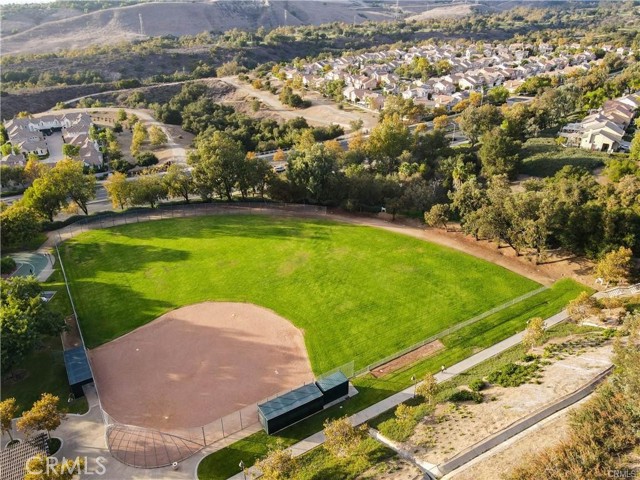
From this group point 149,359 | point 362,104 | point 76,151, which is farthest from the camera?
point 362,104

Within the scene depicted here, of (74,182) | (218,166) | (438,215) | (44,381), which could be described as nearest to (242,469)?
(44,381)

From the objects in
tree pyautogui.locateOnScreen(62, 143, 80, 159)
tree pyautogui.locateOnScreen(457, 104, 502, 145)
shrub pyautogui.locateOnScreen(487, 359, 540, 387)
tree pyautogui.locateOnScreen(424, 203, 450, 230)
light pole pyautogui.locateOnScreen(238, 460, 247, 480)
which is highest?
tree pyautogui.locateOnScreen(457, 104, 502, 145)

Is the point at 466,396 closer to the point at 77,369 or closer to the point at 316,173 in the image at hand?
the point at 77,369

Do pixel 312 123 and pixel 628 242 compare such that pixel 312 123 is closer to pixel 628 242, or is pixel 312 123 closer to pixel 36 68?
pixel 628 242

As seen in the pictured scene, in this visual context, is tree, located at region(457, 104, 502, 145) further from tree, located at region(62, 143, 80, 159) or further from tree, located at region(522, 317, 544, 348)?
tree, located at region(62, 143, 80, 159)

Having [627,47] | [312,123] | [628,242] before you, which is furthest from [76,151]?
[627,47]

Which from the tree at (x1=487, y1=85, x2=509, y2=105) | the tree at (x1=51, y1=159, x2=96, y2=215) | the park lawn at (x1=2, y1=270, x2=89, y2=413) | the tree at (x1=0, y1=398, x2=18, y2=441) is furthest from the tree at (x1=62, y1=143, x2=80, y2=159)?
the tree at (x1=487, y1=85, x2=509, y2=105)
